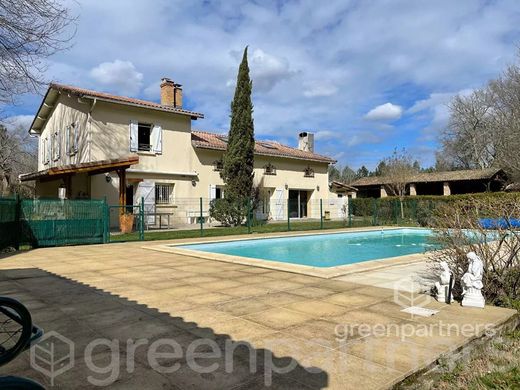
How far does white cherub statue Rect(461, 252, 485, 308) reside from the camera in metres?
4.80

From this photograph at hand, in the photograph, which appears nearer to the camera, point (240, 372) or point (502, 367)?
point (240, 372)

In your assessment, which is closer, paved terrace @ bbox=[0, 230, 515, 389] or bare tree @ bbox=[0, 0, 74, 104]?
paved terrace @ bbox=[0, 230, 515, 389]

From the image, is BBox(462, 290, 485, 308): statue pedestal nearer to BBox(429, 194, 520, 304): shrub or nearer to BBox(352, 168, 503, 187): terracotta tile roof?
BBox(429, 194, 520, 304): shrub

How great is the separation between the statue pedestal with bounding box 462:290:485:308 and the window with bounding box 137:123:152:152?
17694mm

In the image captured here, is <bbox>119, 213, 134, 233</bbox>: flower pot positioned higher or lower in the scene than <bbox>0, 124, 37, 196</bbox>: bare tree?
lower

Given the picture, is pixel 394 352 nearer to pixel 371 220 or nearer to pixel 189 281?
pixel 189 281

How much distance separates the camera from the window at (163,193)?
66.9 ft

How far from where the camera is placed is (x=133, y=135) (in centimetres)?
1959

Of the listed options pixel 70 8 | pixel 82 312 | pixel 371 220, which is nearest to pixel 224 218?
pixel 371 220

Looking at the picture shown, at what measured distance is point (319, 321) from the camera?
4.33 m

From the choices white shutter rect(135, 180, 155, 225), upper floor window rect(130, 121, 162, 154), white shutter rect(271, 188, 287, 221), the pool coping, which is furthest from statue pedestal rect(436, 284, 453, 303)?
white shutter rect(271, 188, 287, 221)

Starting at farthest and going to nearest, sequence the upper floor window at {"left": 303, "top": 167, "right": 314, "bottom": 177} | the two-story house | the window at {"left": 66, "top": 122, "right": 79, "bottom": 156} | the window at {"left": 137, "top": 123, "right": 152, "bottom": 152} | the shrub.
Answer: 1. the upper floor window at {"left": 303, "top": 167, "right": 314, "bottom": 177}
2. the window at {"left": 137, "top": 123, "right": 152, "bottom": 152}
3. the window at {"left": 66, "top": 122, "right": 79, "bottom": 156}
4. the two-story house
5. the shrub

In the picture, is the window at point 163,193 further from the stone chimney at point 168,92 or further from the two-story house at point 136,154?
the stone chimney at point 168,92

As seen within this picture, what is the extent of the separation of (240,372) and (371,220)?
20657mm
